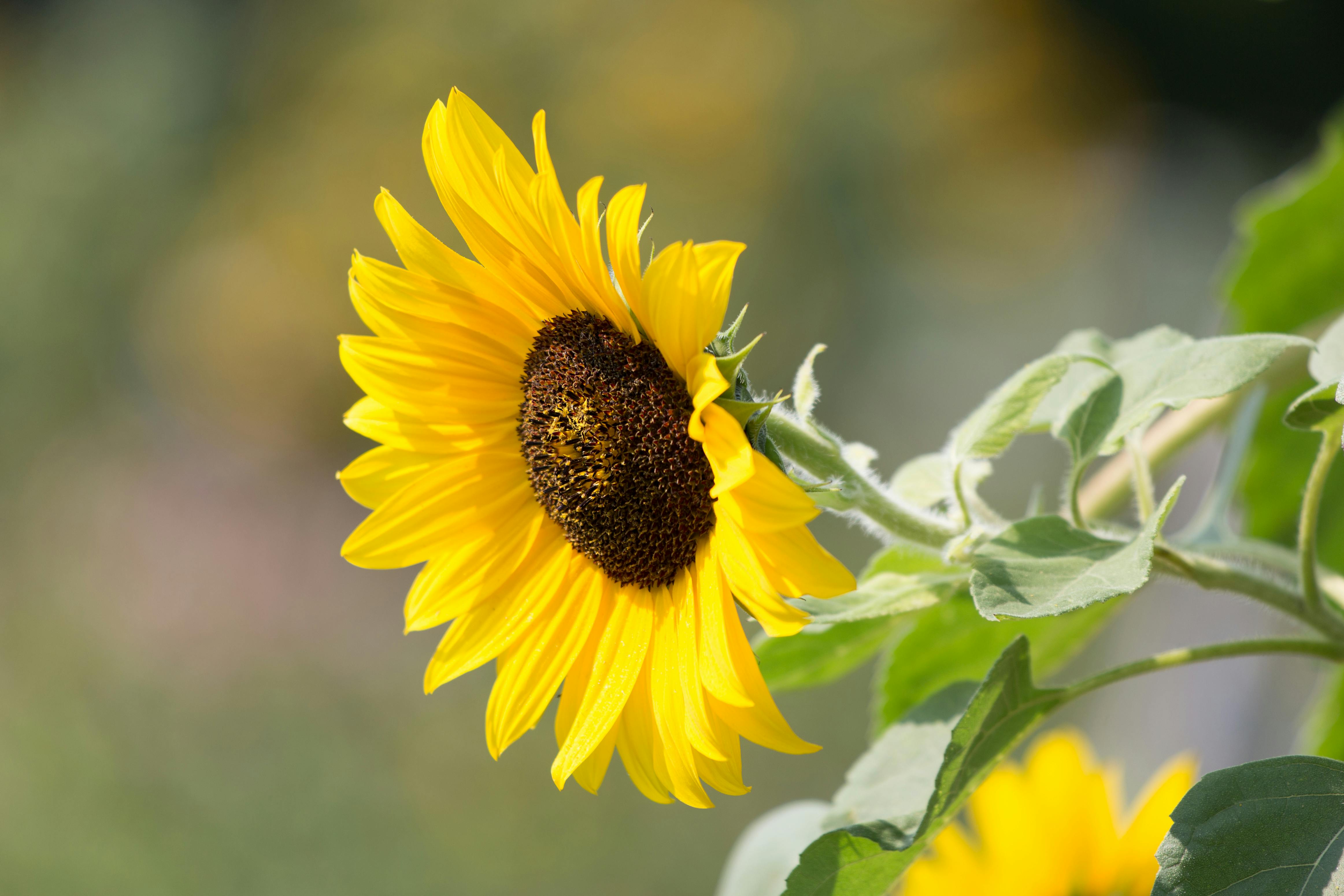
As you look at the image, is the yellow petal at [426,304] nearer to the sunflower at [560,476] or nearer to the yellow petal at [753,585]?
the sunflower at [560,476]

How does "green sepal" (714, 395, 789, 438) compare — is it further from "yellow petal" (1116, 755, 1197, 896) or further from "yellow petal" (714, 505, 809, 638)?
"yellow petal" (1116, 755, 1197, 896)

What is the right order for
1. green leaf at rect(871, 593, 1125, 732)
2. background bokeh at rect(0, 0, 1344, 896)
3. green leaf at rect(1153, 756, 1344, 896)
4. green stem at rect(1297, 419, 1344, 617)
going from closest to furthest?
green leaf at rect(1153, 756, 1344, 896)
green stem at rect(1297, 419, 1344, 617)
green leaf at rect(871, 593, 1125, 732)
background bokeh at rect(0, 0, 1344, 896)

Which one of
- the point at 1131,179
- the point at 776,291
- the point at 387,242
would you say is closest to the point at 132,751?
the point at 387,242

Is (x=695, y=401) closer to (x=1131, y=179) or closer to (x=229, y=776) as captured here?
(x=229, y=776)

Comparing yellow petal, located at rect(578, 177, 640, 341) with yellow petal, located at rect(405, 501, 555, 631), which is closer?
yellow petal, located at rect(578, 177, 640, 341)

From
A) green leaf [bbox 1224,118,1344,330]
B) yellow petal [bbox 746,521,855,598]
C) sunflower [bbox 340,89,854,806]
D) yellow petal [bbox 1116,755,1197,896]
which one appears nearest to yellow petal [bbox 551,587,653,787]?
sunflower [bbox 340,89,854,806]

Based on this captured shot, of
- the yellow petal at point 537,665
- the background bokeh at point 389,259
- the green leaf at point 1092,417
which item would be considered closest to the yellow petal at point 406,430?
the yellow petal at point 537,665

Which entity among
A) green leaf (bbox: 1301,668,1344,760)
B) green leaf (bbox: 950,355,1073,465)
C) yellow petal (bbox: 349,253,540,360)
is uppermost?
yellow petal (bbox: 349,253,540,360)
